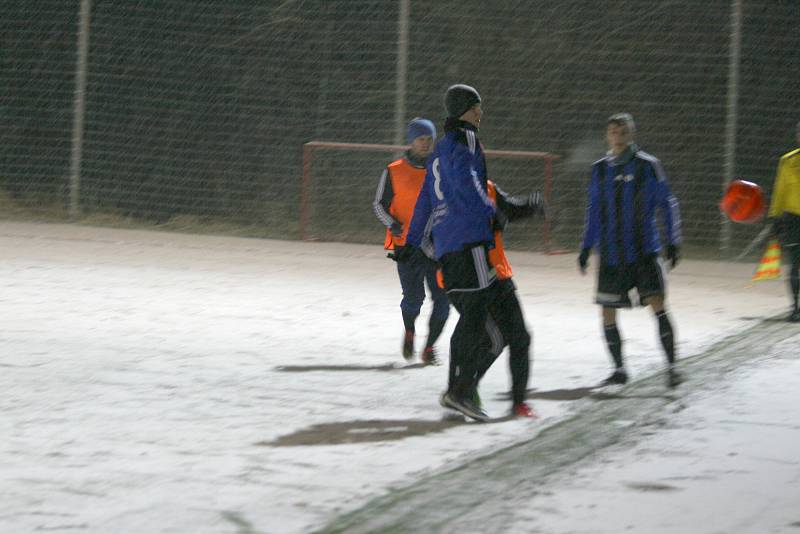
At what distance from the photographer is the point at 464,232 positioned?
758 cm

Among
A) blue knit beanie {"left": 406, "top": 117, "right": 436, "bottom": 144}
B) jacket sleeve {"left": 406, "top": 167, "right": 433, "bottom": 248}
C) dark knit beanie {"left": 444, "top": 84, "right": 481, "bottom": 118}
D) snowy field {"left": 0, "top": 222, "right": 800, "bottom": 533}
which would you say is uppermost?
dark knit beanie {"left": 444, "top": 84, "right": 481, "bottom": 118}

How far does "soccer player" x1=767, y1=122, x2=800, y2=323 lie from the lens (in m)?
12.0

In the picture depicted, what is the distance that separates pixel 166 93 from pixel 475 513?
15.4m

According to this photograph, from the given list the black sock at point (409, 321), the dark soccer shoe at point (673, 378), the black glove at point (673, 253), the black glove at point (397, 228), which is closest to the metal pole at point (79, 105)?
the black glove at point (397, 228)

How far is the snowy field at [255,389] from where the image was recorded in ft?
18.9

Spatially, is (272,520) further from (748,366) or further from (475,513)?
(748,366)

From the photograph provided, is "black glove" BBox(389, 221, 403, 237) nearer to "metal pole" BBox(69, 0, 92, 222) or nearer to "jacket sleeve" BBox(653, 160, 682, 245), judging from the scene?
"jacket sleeve" BBox(653, 160, 682, 245)

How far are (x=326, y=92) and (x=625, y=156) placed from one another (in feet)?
37.6

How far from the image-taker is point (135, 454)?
6.48 m

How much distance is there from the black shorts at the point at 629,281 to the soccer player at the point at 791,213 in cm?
360

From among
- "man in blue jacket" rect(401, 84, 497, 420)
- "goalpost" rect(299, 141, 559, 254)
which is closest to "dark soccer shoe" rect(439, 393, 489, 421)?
"man in blue jacket" rect(401, 84, 497, 420)

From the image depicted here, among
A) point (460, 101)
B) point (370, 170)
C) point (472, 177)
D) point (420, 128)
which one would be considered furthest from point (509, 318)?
point (370, 170)

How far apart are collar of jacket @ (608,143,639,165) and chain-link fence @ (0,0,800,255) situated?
31.7 ft

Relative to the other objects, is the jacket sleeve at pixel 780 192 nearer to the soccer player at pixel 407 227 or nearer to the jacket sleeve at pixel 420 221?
the soccer player at pixel 407 227
